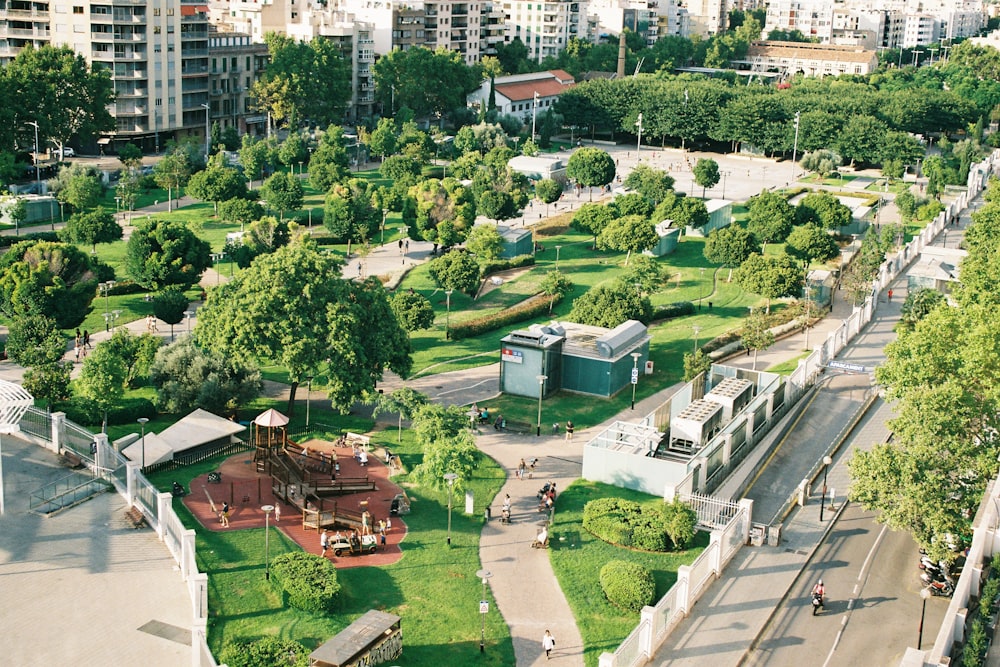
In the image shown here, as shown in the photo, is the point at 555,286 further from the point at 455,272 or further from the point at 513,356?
the point at 513,356

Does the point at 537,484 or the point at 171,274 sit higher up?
the point at 171,274

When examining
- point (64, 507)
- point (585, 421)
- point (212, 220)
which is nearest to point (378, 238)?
point (212, 220)

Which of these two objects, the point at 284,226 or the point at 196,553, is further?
the point at 284,226

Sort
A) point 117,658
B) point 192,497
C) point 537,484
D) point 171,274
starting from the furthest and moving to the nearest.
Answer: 1. point 171,274
2. point 537,484
3. point 192,497
4. point 117,658

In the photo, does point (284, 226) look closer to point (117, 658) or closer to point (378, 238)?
point (378, 238)

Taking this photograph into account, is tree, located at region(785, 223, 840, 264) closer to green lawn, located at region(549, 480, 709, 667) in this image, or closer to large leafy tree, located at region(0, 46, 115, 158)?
green lawn, located at region(549, 480, 709, 667)

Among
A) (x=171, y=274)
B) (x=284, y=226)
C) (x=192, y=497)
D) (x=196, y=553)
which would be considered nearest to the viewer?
(x=196, y=553)
